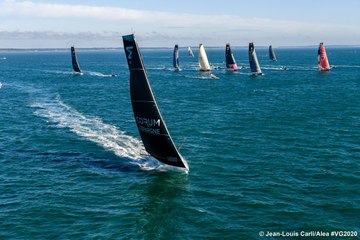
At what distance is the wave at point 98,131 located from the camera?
134ft

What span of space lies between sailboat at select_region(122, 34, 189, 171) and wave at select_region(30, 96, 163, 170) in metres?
2.23

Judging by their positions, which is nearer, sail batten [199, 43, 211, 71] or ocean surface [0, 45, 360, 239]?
ocean surface [0, 45, 360, 239]

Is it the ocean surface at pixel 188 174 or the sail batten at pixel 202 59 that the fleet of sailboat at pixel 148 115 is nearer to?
the ocean surface at pixel 188 174

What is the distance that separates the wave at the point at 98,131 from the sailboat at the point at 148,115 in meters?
2.23

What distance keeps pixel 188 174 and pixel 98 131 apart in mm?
20555

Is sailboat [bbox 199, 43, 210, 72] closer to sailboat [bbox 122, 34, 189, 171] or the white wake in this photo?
the white wake

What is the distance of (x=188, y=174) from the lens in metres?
35.3

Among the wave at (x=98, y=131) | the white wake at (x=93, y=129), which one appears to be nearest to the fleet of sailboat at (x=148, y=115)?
the wave at (x=98, y=131)

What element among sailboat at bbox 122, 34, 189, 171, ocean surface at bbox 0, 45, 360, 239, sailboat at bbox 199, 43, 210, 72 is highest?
sailboat at bbox 199, 43, 210, 72

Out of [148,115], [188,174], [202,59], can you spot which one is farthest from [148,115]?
[202,59]

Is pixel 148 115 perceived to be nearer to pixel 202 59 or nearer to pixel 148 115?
pixel 148 115

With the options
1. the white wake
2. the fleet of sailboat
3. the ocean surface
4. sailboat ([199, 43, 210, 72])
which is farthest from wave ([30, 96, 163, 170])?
sailboat ([199, 43, 210, 72])

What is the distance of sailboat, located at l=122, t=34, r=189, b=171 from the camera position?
34.3 metres

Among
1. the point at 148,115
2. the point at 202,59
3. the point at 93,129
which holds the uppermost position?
the point at 202,59
